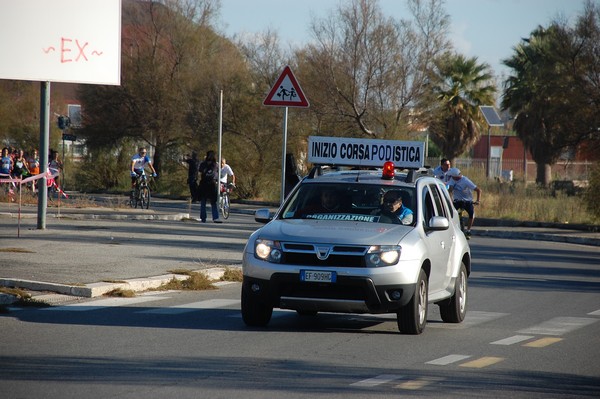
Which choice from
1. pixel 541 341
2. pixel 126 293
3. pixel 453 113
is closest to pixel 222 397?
pixel 541 341

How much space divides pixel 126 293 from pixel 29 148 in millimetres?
48666

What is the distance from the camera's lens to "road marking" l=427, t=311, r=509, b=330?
1261 centimetres

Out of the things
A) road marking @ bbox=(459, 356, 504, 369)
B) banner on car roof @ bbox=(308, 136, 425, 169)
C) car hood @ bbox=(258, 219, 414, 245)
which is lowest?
road marking @ bbox=(459, 356, 504, 369)

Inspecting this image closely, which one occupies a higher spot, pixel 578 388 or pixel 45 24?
pixel 45 24

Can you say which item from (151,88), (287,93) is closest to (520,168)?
(151,88)

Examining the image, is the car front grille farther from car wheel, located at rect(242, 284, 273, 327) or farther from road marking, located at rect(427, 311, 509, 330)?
road marking, located at rect(427, 311, 509, 330)

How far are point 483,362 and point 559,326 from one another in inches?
122

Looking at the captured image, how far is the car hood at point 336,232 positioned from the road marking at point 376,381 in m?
2.19

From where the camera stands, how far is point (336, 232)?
441 inches

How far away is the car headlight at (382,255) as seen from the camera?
35.9ft

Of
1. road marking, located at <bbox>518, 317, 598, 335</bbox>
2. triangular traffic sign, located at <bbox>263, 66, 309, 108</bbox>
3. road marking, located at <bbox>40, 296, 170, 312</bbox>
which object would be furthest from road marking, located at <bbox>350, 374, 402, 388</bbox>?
triangular traffic sign, located at <bbox>263, 66, 309, 108</bbox>

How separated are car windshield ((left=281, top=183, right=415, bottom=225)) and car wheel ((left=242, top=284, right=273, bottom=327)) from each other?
3.89ft

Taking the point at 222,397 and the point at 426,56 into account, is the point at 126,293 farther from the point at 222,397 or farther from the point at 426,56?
the point at 426,56

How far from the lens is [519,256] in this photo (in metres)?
24.0
